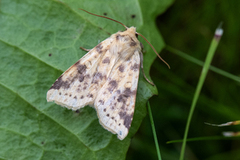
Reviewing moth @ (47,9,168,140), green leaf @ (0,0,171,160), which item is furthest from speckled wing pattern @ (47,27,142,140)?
green leaf @ (0,0,171,160)

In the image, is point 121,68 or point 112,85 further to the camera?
point 121,68

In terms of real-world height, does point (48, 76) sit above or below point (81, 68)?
below

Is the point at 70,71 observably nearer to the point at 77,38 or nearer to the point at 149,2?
the point at 77,38

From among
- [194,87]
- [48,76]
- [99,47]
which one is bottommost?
[194,87]

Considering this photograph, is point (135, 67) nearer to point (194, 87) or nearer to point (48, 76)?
point (48, 76)

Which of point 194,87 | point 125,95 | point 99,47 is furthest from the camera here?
point 194,87

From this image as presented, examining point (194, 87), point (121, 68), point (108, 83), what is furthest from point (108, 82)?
point (194, 87)

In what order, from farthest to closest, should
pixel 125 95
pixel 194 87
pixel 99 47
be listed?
pixel 194 87 → pixel 99 47 → pixel 125 95

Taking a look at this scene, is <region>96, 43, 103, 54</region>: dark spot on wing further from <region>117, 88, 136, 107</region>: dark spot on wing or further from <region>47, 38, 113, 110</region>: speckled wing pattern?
<region>117, 88, 136, 107</region>: dark spot on wing

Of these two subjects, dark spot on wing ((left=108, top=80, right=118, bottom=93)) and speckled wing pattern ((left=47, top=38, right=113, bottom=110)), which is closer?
speckled wing pattern ((left=47, top=38, right=113, bottom=110))
